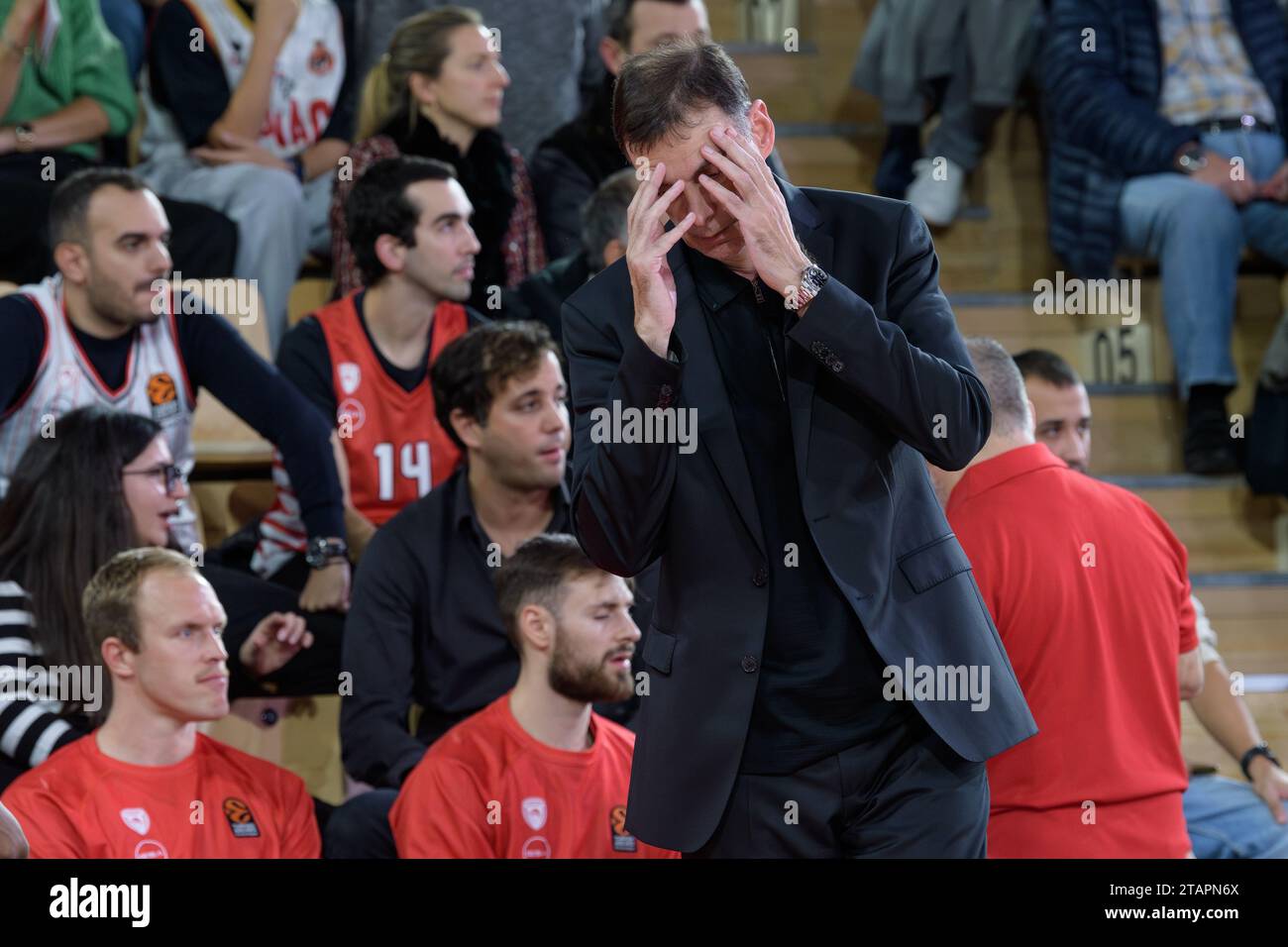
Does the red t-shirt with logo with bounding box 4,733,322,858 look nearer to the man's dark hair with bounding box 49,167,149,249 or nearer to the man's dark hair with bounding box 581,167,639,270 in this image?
the man's dark hair with bounding box 49,167,149,249

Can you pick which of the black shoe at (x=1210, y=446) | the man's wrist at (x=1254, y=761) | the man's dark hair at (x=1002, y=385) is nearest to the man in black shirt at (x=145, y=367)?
the man's dark hair at (x=1002, y=385)

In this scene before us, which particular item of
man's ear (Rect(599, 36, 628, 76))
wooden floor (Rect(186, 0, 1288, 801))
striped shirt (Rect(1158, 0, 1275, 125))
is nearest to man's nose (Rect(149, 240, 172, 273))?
wooden floor (Rect(186, 0, 1288, 801))

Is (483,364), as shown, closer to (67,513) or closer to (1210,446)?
(67,513)

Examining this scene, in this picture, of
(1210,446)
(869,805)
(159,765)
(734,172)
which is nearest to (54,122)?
(159,765)

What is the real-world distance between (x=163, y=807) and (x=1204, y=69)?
3.33 metres

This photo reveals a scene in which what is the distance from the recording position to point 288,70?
4.57 m

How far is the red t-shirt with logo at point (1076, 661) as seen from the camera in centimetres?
227

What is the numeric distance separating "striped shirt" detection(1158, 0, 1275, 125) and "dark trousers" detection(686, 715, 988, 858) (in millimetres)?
3255

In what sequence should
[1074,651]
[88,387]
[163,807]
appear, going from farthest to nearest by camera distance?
1. [88,387]
2. [163,807]
3. [1074,651]

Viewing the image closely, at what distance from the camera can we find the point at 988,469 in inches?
92.3

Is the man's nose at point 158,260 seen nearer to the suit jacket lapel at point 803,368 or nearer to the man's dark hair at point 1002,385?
the man's dark hair at point 1002,385

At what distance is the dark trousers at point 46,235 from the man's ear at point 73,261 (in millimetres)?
590
